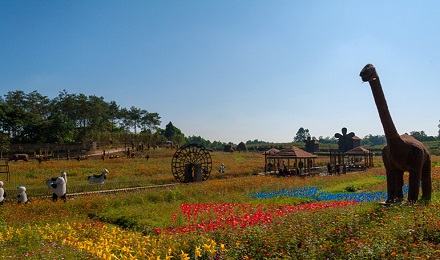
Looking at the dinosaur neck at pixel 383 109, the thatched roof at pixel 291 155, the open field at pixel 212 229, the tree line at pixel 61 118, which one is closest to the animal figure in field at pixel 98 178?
the open field at pixel 212 229

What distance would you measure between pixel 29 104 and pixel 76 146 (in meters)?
20.7

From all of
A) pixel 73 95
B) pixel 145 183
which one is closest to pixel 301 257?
pixel 145 183

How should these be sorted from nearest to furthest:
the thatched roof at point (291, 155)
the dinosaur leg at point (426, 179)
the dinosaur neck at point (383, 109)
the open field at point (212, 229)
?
the open field at point (212, 229), the dinosaur neck at point (383, 109), the dinosaur leg at point (426, 179), the thatched roof at point (291, 155)

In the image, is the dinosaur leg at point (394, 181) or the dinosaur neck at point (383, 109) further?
the dinosaur leg at point (394, 181)

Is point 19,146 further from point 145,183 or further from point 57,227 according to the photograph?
point 57,227

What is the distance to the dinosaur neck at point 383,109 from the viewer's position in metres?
10.9

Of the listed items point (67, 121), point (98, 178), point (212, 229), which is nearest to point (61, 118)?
→ point (67, 121)

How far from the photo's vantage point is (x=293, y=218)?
9297 mm

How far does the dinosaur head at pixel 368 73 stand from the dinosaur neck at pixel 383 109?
24 centimetres

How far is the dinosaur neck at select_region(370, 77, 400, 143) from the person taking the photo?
10938 mm

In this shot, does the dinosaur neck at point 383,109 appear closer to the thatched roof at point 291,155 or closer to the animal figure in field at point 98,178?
the thatched roof at point 291,155

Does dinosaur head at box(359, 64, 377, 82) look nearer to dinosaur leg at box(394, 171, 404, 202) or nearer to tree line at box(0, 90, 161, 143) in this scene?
dinosaur leg at box(394, 171, 404, 202)

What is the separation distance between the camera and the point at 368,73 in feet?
36.2

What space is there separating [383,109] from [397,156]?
1559 mm
